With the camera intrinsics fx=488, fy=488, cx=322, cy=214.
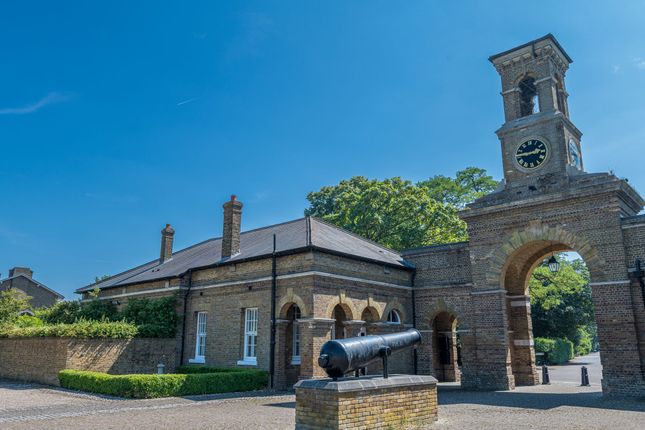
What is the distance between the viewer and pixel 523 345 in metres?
21.4

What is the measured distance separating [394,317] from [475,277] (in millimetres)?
4518

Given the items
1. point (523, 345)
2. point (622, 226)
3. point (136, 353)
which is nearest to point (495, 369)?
point (523, 345)

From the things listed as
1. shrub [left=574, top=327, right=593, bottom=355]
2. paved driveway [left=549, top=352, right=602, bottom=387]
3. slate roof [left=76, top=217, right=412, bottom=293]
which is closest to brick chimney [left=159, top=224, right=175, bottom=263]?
slate roof [left=76, top=217, right=412, bottom=293]

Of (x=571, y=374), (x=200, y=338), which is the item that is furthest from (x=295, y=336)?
(x=571, y=374)

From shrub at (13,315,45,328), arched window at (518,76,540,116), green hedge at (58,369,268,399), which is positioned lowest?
green hedge at (58,369,268,399)

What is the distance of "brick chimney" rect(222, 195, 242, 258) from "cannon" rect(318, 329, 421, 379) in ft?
43.2

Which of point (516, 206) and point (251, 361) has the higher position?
point (516, 206)

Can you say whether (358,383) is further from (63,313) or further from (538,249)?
(63,313)

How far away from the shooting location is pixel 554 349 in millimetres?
39375

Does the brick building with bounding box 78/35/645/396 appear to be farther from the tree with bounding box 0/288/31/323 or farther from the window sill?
the tree with bounding box 0/288/31/323

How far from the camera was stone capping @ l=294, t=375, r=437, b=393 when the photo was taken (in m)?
9.58

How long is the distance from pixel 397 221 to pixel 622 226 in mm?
18614

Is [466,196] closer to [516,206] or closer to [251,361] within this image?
[516,206]

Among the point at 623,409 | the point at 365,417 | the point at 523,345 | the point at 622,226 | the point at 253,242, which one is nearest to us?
the point at 365,417
